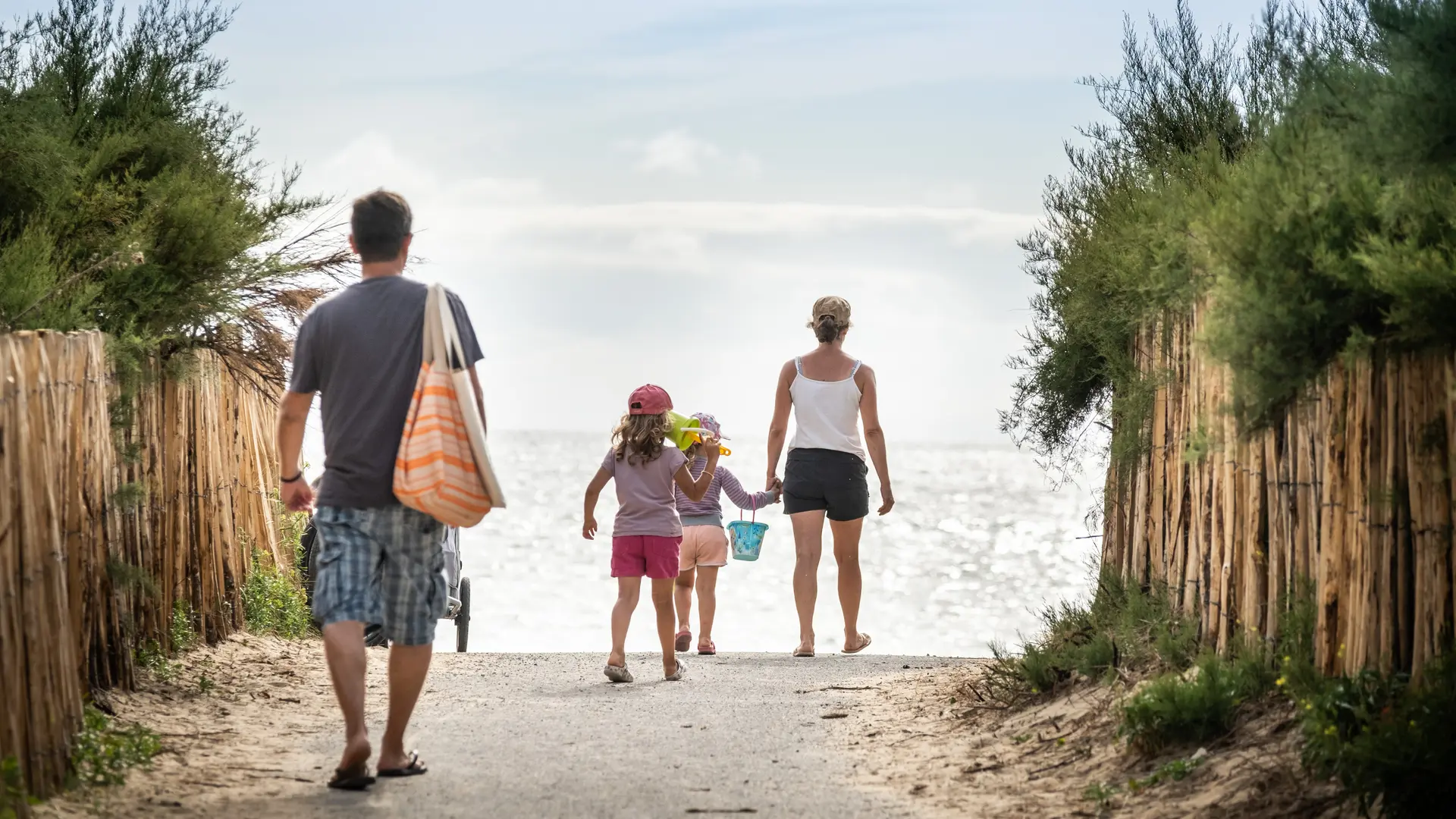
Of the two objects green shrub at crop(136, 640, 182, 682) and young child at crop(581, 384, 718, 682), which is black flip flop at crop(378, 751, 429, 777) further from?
young child at crop(581, 384, 718, 682)

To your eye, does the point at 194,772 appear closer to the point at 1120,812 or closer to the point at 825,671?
the point at 1120,812

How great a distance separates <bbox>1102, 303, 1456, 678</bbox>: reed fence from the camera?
15.3 ft

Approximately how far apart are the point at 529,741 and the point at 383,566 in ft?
4.60

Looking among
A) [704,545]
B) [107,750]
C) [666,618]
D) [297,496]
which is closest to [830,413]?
[704,545]

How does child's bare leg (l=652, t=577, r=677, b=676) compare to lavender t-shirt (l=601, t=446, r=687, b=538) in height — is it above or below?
below

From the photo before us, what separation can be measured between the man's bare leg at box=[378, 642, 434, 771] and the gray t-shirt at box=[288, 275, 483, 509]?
1.78 feet

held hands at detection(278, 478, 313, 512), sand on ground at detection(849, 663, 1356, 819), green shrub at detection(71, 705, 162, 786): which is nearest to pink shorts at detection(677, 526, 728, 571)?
sand on ground at detection(849, 663, 1356, 819)

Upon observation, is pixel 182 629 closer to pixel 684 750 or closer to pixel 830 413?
pixel 684 750

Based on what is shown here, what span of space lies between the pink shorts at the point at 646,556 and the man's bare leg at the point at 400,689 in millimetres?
3256

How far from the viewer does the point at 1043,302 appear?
9.84m

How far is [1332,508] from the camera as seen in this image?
506 cm

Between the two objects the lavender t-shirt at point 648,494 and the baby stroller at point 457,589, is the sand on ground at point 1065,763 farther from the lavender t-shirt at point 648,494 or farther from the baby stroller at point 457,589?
the baby stroller at point 457,589

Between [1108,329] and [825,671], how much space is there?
2.58 metres

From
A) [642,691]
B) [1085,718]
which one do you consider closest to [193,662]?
[642,691]
